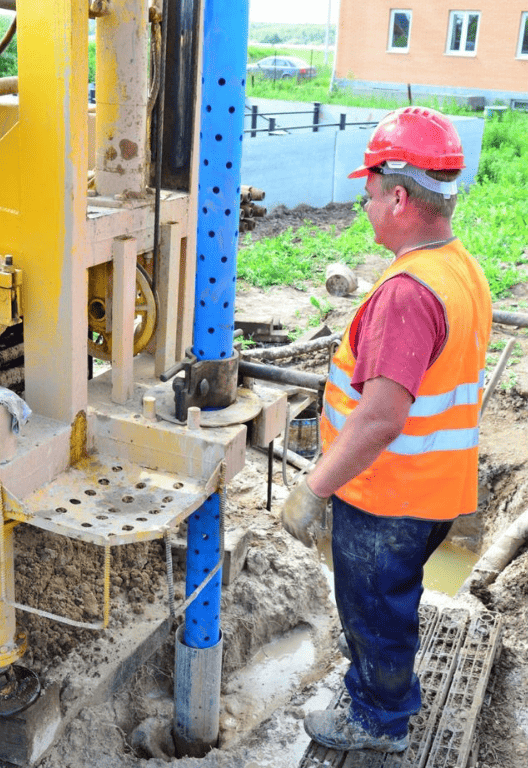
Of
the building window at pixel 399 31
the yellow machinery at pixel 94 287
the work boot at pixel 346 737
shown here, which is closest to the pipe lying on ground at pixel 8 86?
the yellow machinery at pixel 94 287

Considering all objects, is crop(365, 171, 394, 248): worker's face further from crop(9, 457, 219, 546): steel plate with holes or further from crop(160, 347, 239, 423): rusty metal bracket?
crop(9, 457, 219, 546): steel plate with holes

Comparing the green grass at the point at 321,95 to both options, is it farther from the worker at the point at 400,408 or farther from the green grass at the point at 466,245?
the worker at the point at 400,408

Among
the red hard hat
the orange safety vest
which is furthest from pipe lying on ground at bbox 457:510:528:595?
the red hard hat

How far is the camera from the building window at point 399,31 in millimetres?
28203

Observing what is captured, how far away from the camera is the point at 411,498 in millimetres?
2797

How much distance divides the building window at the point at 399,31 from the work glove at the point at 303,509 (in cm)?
2834

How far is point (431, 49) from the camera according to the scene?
2788 centimetres

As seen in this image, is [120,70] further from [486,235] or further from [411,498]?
[486,235]

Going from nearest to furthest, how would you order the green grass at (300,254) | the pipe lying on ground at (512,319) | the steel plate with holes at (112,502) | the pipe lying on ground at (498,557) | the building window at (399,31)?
1. the steel plate with holes at (112,502)
2. the pipe lying on ground at (512,319)
3. the pipe lying on ground at (498,557)
4. the green grass at (300,254)
5. the building window at (399,31)

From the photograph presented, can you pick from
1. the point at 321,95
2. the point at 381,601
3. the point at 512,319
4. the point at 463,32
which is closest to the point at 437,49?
the point at 463,32

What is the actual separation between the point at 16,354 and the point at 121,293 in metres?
1.03

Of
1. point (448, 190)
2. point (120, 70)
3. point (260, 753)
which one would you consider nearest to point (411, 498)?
point (448, 190)

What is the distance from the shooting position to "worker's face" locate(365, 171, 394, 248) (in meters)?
2.70

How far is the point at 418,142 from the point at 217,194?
0.81m
